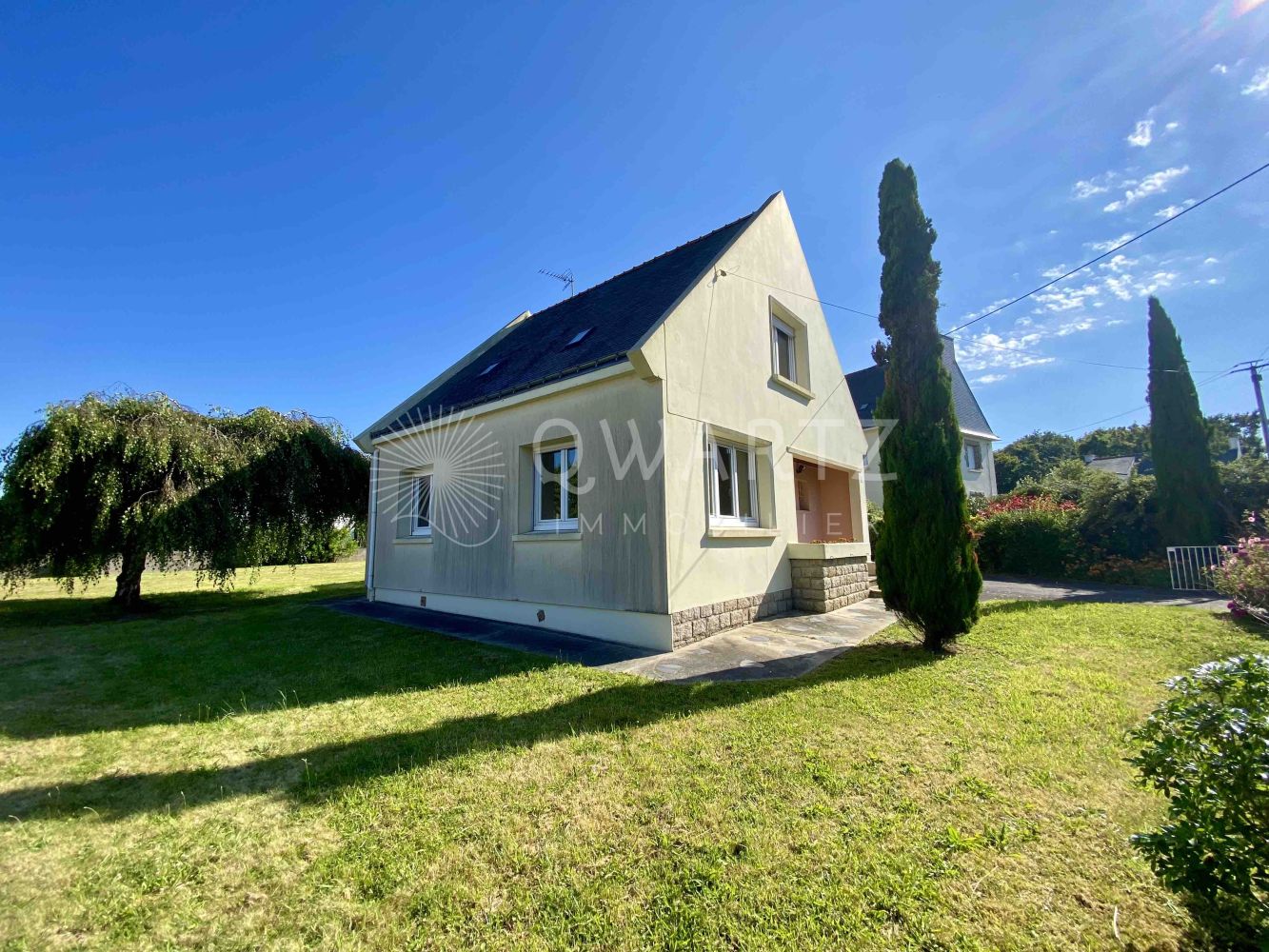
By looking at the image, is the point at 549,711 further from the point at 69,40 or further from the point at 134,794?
the point at 69,40

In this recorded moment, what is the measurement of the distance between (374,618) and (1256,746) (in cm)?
1080

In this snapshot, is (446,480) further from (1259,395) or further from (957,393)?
(1259,395)

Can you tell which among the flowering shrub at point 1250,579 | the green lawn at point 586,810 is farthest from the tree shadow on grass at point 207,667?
the flowering shrub at point 1250,579

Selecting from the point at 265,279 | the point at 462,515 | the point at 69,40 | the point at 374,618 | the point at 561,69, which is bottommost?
the point at 374,618

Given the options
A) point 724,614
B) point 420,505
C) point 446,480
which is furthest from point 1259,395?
point 420,505

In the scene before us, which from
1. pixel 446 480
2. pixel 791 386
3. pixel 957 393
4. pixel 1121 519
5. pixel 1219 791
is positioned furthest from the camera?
pixel 957 393

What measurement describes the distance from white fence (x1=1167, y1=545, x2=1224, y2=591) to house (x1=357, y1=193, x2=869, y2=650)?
7.32m

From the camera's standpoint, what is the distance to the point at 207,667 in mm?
6316

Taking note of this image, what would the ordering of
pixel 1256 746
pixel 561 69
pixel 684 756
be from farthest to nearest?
1. pixel 561 69
2. pixel 684 756
3. pixel 1256 746

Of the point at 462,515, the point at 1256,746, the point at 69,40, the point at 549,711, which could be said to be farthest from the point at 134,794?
the point at 69,40

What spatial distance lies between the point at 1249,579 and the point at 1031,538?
24.8 ft

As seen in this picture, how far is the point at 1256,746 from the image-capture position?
1819 mm

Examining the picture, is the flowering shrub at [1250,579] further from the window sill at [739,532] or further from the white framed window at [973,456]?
the white framed window at [973,456]

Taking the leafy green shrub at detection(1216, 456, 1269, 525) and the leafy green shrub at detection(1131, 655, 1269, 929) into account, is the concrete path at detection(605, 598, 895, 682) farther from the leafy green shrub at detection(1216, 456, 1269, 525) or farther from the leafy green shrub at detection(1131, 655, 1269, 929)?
the leafy green shrub at detection(1216, 456, 1269, 525)
